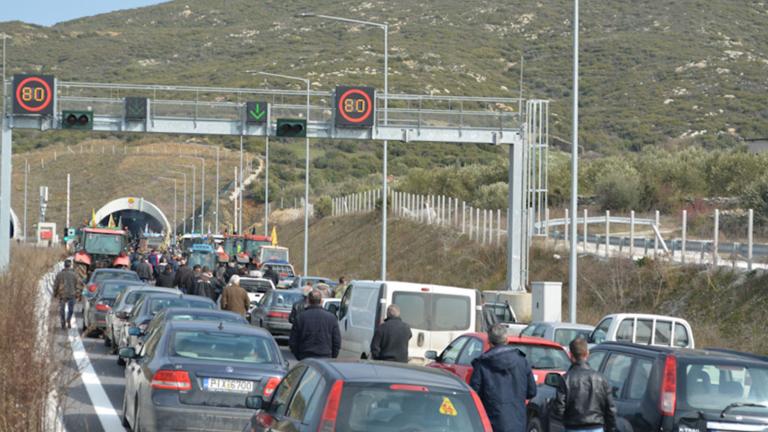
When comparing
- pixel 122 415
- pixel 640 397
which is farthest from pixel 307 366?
pixel 122 415

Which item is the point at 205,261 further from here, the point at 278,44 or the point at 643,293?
the point at 278,44

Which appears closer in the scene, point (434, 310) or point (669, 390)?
point (669, 390)

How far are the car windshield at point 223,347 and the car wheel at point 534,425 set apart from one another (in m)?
2.86

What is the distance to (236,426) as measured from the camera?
47.0 feet

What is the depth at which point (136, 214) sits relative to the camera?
12662cm

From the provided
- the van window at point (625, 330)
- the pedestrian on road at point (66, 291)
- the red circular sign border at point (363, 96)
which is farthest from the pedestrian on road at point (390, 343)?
the red circular sign border at point (363, 96)

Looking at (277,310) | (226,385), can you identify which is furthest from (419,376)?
(277,310)

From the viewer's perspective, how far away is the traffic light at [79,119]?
4388 cm

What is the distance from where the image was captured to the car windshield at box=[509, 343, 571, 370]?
58.2 ft

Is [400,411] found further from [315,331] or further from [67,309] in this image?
[67,309]

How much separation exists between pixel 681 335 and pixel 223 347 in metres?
11.4

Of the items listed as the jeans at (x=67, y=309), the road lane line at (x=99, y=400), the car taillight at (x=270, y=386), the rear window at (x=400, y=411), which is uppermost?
the rear window at (x=400, y=411)

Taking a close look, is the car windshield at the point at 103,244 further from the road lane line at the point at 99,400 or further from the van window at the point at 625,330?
the van window at the point at 625,330

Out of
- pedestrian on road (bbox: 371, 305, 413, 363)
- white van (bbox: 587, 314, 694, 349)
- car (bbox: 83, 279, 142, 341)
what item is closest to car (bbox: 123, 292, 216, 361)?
car (bbox: 83, 279, 142, 341)
